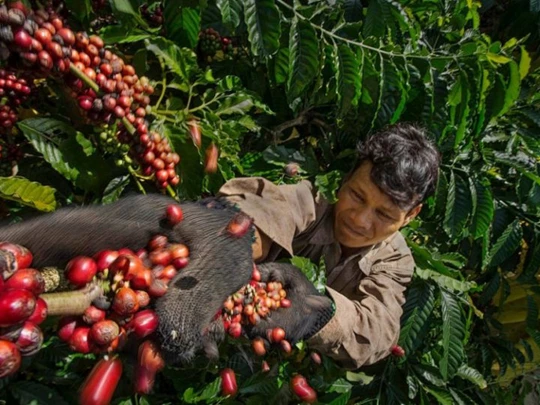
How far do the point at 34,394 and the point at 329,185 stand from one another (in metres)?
0.93

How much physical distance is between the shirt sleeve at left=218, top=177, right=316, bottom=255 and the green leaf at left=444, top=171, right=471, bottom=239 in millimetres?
766

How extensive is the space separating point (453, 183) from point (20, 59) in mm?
1518

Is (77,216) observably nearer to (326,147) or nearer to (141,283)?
(141,283)

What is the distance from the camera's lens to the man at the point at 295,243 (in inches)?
30.9

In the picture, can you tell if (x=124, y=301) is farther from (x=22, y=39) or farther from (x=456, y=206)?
(x=456, y=206)

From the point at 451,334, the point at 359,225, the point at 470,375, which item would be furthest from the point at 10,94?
the point at 470,375

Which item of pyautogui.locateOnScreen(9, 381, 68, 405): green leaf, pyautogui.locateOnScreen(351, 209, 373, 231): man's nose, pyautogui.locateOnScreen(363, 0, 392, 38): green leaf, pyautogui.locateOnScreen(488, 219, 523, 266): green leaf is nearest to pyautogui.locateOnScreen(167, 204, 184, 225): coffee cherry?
pyautogui.locateOnScreen(9, 381, 68, 405): green leaf

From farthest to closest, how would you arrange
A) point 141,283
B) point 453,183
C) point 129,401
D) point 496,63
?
point 453,183 < point 496,63 < point 129,401 < point 141,283

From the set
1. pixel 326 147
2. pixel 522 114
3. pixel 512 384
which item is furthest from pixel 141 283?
pixel 512 384

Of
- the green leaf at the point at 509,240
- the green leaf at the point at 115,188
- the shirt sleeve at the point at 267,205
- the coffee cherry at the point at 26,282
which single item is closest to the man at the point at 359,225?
the shirt sleeve at the point at 267,205

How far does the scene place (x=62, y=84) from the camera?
103 cm

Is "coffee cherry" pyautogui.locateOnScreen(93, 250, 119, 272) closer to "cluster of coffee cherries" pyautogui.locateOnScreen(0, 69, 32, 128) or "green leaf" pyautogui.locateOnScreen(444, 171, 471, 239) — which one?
"cluster of coffee cherries" pyautogui.locateOnScreen(0, 69, 32, 128)

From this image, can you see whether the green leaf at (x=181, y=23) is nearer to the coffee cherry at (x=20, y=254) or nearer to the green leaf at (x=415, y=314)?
the coffee cherry at (x=20, y=254)

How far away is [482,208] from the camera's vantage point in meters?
1.91
